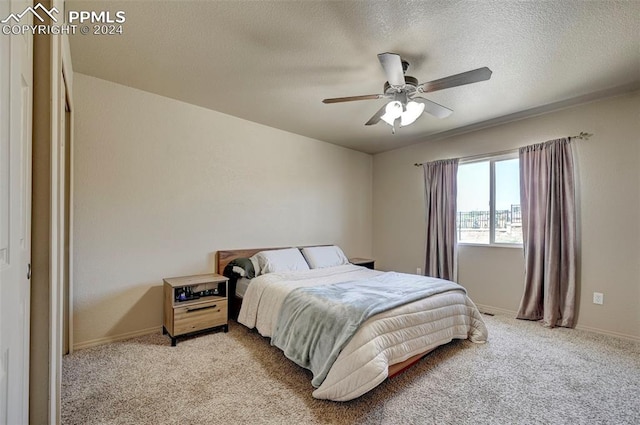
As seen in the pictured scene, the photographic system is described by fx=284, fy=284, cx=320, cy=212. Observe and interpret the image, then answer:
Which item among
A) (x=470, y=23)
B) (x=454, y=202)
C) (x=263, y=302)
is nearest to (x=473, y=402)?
(x=263, y=302)

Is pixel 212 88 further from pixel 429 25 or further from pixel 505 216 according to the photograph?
pixel 505 216

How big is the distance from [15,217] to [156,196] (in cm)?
214

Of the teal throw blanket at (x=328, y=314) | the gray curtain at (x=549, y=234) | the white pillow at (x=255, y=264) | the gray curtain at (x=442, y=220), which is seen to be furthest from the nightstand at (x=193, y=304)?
the gray curtain at (x=549, y=234)

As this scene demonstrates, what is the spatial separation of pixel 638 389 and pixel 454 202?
2.50 metres

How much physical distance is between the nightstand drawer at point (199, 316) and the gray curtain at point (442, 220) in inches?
116

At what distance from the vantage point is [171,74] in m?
2.55

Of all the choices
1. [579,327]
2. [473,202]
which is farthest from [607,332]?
[473,202]

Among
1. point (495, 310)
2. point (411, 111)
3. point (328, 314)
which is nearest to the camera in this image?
point (328, 314)

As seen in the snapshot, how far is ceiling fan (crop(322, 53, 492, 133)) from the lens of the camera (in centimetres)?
190

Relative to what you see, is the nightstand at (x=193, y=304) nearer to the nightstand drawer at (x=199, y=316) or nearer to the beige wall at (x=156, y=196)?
the nightstand drawer at (x=199, y=316)

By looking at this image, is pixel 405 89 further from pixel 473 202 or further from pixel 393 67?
pixel 473 202

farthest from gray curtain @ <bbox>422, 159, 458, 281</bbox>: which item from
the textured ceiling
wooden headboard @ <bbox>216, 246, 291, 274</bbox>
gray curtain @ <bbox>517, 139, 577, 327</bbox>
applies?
wooden headboard @ <bbox>216, 246, 291, 274</bbox>

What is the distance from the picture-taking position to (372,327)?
6.39 feet

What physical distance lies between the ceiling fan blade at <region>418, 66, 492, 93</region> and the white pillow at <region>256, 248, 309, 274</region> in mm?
2370
